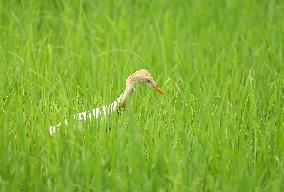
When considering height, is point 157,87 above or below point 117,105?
above

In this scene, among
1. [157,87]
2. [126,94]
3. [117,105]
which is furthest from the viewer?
[157,87]

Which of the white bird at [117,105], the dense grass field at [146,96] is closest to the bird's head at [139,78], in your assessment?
the white bird at [117,105]

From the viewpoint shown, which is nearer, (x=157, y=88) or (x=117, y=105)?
(x=117, y=105)

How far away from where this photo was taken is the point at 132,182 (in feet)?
13.6

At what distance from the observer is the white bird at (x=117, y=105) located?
475 cm

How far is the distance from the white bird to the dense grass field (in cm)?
7

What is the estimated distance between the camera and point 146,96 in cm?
538

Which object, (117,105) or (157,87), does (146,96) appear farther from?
(117,105)

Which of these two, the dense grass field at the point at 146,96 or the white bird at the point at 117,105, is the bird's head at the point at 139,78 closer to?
the white bird at the point at 117,105

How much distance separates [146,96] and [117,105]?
14.1 inches

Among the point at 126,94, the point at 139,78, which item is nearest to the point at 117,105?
the point at 126,94

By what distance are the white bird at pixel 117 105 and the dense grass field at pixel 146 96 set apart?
0.24ft

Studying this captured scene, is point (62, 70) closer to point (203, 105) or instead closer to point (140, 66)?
point (140, 66)

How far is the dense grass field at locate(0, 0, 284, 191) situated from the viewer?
428 cm
